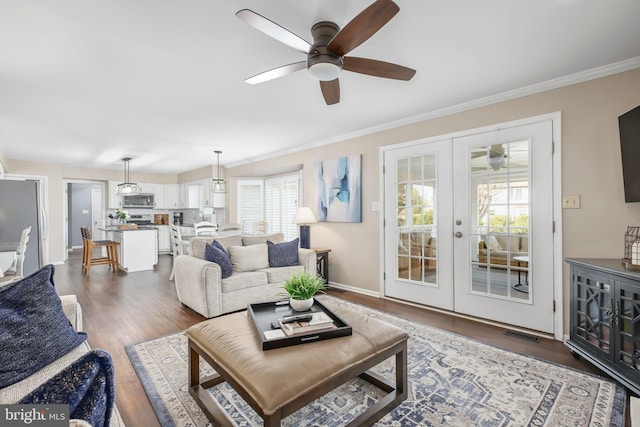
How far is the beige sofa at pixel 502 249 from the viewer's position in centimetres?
309

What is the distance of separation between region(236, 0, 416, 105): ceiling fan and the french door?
66.1 inches

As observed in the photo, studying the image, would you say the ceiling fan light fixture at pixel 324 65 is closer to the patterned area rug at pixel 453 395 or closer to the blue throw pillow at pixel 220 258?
the patterned area rug at pixel 453 395

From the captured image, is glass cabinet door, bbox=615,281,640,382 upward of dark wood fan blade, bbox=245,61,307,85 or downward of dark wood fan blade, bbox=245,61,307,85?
downward

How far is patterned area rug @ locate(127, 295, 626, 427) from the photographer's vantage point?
176 cm

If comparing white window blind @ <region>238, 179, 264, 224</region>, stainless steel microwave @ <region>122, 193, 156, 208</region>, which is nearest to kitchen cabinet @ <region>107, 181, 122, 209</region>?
stainless steel microwave @ <region>122, 193, 156, 208</region>

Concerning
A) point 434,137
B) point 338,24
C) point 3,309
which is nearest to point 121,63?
point 338,24

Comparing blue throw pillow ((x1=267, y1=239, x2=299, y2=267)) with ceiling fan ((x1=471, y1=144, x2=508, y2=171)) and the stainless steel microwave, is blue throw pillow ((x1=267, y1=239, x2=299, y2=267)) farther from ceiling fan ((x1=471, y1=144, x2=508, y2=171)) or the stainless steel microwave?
the stainless steel microwave

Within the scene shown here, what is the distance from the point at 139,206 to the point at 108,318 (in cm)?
569

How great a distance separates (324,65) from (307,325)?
1581 mm

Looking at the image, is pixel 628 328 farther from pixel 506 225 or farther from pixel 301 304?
pixel 301 304

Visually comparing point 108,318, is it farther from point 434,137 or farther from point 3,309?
point 434,137

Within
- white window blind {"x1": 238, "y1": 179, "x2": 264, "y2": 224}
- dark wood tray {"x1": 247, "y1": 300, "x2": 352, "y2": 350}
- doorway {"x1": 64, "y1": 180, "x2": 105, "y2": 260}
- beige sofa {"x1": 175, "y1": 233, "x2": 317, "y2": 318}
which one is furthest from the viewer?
doorway {"x1": 64, "y1": 180, "x2": 105, "y2": 260}

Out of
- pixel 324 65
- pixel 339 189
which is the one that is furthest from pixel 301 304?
pixel 339 189

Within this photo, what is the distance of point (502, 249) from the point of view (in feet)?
10.6
